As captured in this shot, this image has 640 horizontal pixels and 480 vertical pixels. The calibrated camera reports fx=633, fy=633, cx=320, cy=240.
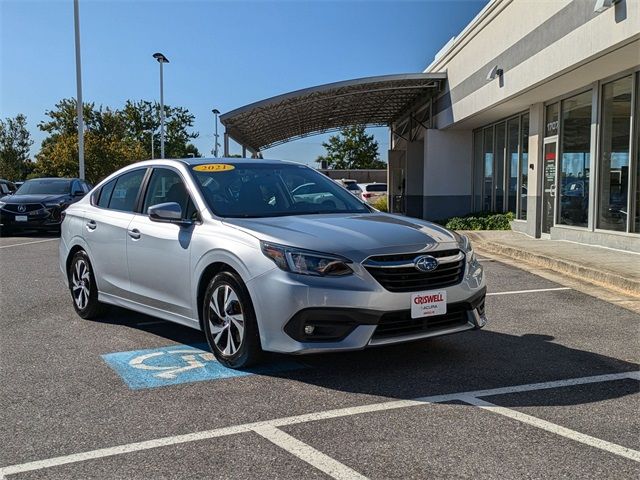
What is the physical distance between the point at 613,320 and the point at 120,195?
524 centimetres

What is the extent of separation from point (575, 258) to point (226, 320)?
7643 mm

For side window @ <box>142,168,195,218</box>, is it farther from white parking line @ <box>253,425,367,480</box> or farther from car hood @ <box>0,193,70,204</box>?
car hood @ <box>0,193,70,204</box>

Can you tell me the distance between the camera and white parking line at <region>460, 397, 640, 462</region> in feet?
11.0

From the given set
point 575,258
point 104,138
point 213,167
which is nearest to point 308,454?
point 213,167

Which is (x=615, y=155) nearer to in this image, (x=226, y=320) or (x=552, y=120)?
(x=552, y=120)

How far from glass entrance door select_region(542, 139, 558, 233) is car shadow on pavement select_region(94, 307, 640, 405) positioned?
9766 millimetres

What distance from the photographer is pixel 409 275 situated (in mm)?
4441

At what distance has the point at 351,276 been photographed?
14.1 feet

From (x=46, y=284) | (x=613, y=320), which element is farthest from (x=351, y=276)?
(x=46, y=284)

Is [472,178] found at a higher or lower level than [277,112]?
lower

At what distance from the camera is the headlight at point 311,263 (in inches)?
169

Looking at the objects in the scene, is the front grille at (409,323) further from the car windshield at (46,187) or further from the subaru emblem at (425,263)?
the car windshield at (46,187)

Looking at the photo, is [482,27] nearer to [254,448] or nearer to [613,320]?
[613,320]

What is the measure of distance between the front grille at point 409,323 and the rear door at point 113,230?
2.63 m
